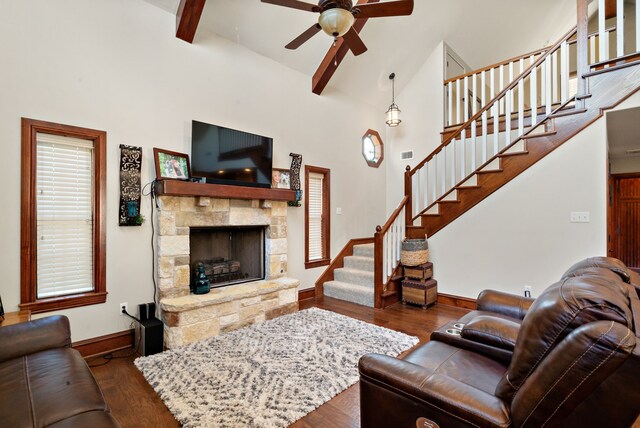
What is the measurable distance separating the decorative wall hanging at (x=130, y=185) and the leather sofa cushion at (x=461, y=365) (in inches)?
112

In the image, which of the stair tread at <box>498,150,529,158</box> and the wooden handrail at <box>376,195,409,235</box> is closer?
the stair tread at <box>498,150,529,158</box>

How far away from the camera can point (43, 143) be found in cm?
275

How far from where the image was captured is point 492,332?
1.78 metres

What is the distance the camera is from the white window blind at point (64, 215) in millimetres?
2742

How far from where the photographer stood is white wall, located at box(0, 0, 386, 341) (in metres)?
2.59

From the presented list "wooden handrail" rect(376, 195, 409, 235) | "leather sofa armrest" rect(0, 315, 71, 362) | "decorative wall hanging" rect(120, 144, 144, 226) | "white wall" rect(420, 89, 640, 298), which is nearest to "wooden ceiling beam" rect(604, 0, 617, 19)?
"white wall" rect(420, 89, 640, 298)

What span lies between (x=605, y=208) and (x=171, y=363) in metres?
4.60

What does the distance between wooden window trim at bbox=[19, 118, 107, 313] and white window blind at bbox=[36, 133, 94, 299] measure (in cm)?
6

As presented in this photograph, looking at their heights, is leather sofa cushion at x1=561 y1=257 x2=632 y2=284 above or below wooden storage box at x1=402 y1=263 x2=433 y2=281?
above

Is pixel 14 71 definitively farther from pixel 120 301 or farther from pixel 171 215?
pixel 120 301

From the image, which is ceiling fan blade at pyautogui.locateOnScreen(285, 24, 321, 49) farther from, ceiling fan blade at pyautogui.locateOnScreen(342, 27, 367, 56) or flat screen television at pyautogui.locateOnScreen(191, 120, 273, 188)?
flat screen television at pyautogui.locateOnScreen(191, 120, 273, 188)

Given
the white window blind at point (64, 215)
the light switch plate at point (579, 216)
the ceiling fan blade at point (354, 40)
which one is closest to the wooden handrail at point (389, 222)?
the light switch plate at point (579, 216)

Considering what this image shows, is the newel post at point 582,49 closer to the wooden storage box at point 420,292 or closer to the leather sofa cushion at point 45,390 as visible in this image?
the wooden storage box at point 420,292

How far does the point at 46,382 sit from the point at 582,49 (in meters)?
5.48
